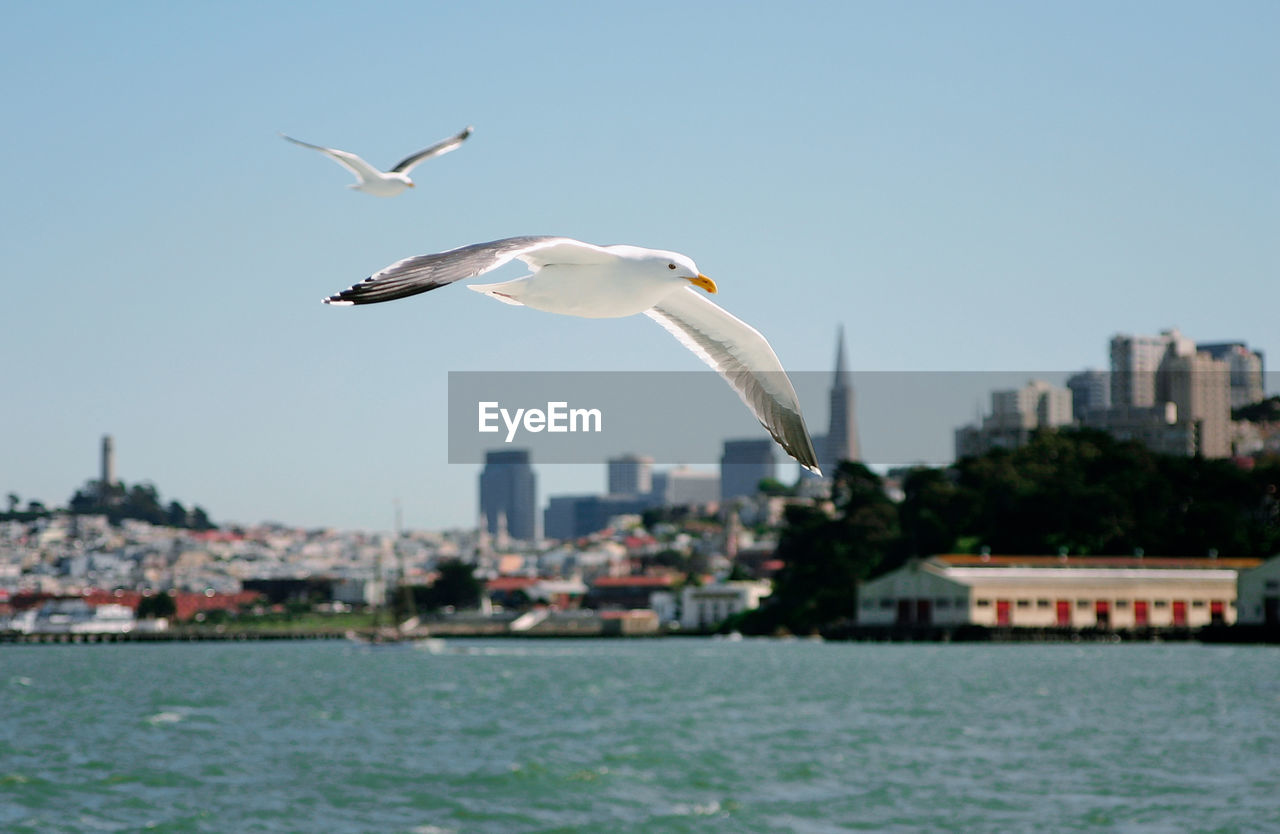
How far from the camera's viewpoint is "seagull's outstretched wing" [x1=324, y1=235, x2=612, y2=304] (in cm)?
486

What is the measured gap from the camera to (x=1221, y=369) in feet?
614

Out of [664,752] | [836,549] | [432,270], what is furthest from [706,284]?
[836,549]

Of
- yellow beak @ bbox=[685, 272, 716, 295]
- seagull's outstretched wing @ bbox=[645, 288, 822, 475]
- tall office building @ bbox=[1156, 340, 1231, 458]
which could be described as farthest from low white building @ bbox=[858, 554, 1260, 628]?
yellow beak @ bbox=[685, 272, 716, 295]

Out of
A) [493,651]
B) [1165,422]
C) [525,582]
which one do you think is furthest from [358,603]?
[1165,422]

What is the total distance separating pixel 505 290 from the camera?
17.8 ft

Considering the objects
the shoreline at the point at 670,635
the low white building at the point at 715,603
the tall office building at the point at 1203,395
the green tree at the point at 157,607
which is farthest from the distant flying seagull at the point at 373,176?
the tall office building at the point at 1203,395

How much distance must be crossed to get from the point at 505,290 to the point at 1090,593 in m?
91.7

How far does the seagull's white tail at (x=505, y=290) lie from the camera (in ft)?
17.4

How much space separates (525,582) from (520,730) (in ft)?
444

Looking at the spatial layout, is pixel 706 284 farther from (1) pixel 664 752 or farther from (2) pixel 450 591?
(2) pixel 450 591

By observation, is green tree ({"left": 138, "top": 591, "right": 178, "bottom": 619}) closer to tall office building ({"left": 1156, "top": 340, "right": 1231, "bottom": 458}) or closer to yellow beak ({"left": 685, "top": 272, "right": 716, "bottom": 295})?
tall office building ({"left": 1156, "top": 340, "right": 1231, "bottom": 458})

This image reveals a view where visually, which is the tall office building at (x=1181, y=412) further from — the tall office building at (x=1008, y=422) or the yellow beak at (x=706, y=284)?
the yellow beak at (x=706, y=284)

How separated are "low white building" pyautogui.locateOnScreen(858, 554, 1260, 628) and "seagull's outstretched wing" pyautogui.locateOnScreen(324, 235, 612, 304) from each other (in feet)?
298

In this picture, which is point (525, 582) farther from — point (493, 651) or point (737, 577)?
point (493, 651)
